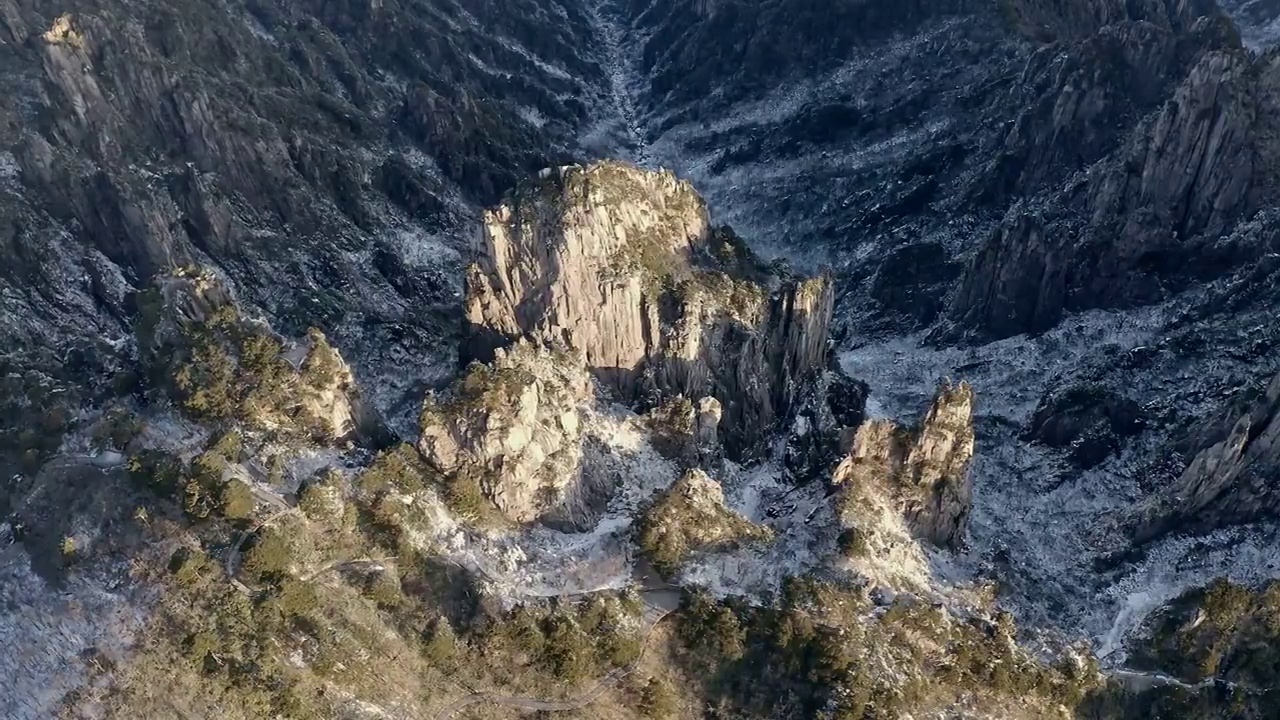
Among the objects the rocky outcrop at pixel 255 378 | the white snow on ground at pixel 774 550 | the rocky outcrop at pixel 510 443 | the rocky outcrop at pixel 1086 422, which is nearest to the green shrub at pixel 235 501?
the rocky outcrop at pixel 255 378

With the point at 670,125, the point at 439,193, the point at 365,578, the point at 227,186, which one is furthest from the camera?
the point at 670,125

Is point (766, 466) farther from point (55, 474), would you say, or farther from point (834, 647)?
point (55, 474)

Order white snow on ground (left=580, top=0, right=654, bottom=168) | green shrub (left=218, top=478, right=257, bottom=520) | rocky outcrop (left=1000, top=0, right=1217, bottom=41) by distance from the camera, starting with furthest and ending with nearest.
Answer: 1. white snow on ground (left=580, top=0, right=654, bottom=168)
2. rocky outcrop (left=1000, top=0, right=1217, bottom=41)
3. green shrub (left=218, top=478, right=257, bottom=520)

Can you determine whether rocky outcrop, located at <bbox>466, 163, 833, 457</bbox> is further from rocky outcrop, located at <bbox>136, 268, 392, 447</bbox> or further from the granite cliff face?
rocky outcrop, located at <bbox>136, 268, 392, 447</bbox>

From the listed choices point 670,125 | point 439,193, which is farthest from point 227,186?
point 670,125

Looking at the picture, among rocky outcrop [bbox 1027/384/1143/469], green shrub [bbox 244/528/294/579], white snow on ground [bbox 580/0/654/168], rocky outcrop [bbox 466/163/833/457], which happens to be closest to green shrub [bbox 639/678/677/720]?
green shrub [bbox 244/528/294/579]

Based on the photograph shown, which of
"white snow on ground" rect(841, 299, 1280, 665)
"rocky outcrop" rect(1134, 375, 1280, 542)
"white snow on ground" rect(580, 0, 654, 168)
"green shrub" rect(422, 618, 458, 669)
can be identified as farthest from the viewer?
"white snow on ground" rect(580, 0, 654, 168)

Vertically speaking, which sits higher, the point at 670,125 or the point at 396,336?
the point at 670,125
